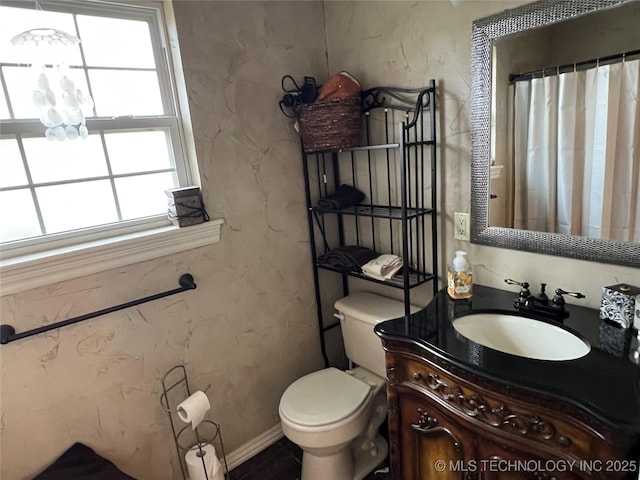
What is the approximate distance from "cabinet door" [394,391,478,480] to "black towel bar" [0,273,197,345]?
96 cm

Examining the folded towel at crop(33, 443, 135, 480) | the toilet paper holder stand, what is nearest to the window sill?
the toilet paper holder stand

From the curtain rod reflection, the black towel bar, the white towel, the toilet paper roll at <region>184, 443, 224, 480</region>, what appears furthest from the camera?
the white towel

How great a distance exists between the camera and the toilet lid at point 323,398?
1.61 m

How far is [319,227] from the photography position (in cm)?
211

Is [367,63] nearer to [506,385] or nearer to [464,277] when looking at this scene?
[464,277]

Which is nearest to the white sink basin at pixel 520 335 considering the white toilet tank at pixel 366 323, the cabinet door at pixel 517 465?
the cabinet door at pixel 517 465

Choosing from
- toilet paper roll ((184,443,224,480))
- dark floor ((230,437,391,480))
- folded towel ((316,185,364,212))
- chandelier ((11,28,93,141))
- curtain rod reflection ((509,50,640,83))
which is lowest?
dark floor ((230,437,391,480))

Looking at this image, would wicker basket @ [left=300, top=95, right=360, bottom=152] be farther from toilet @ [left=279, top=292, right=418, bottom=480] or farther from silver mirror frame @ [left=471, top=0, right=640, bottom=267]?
toilet @ [left=279, top=292, right=418, bottom=480]

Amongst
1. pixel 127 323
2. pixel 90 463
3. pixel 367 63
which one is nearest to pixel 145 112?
pixel 127 323

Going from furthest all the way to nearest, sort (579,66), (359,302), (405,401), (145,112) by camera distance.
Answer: (359,302)
(145,112)
(405,401)
(579,66)

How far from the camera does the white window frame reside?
1.35 m

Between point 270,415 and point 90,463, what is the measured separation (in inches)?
34.0

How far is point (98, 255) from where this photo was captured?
145cm

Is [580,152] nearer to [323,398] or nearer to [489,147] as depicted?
[489,147]
